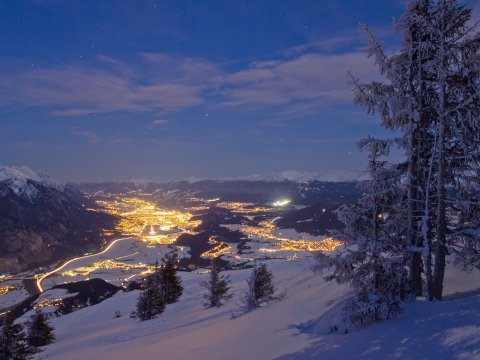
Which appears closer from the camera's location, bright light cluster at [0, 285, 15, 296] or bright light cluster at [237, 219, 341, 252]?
bright light cluster at [0, 285, 15, 296]

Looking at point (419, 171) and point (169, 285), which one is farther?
point (169, 285)

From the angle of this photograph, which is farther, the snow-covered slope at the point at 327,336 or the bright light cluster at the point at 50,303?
the bright light cluster at the point at 50,303

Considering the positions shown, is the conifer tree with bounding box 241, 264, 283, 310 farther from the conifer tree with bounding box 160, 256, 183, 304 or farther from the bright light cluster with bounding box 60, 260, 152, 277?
the bright light cluster with bounding box 60, 260, 152, 277

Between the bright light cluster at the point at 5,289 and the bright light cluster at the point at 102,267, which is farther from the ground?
the bright light cluster at the point at 102,267

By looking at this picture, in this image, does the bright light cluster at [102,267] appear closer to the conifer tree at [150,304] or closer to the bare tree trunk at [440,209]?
the conifer tree at [150,304]

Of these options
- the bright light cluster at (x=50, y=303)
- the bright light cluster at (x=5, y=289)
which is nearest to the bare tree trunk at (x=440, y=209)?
the bright light cluster at (x=50, y=303)

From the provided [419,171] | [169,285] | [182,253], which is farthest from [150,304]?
[182,253]

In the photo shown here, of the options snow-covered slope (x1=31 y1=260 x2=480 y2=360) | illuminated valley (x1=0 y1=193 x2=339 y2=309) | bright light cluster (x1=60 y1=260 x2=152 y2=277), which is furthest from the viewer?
bright light cluster (x1=60 y1=260 x2=152 y2=277)

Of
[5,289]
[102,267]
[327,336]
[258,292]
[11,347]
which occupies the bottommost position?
[5,289]

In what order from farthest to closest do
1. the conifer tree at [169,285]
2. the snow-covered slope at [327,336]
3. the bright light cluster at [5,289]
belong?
1. the bright light cluster at [5,289]
2. the conifer tree at [169,285]
3. the snow-covered slope at [327,336]

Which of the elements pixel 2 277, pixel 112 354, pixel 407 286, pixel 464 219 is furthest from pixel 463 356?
pixel 2 277

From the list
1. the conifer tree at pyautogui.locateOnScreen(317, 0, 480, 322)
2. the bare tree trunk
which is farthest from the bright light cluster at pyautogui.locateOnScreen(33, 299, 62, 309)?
the bare tree trunk

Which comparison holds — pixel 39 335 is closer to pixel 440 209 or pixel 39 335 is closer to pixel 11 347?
pixel 11 347

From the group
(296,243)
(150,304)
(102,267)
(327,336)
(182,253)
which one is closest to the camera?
(327,336)
